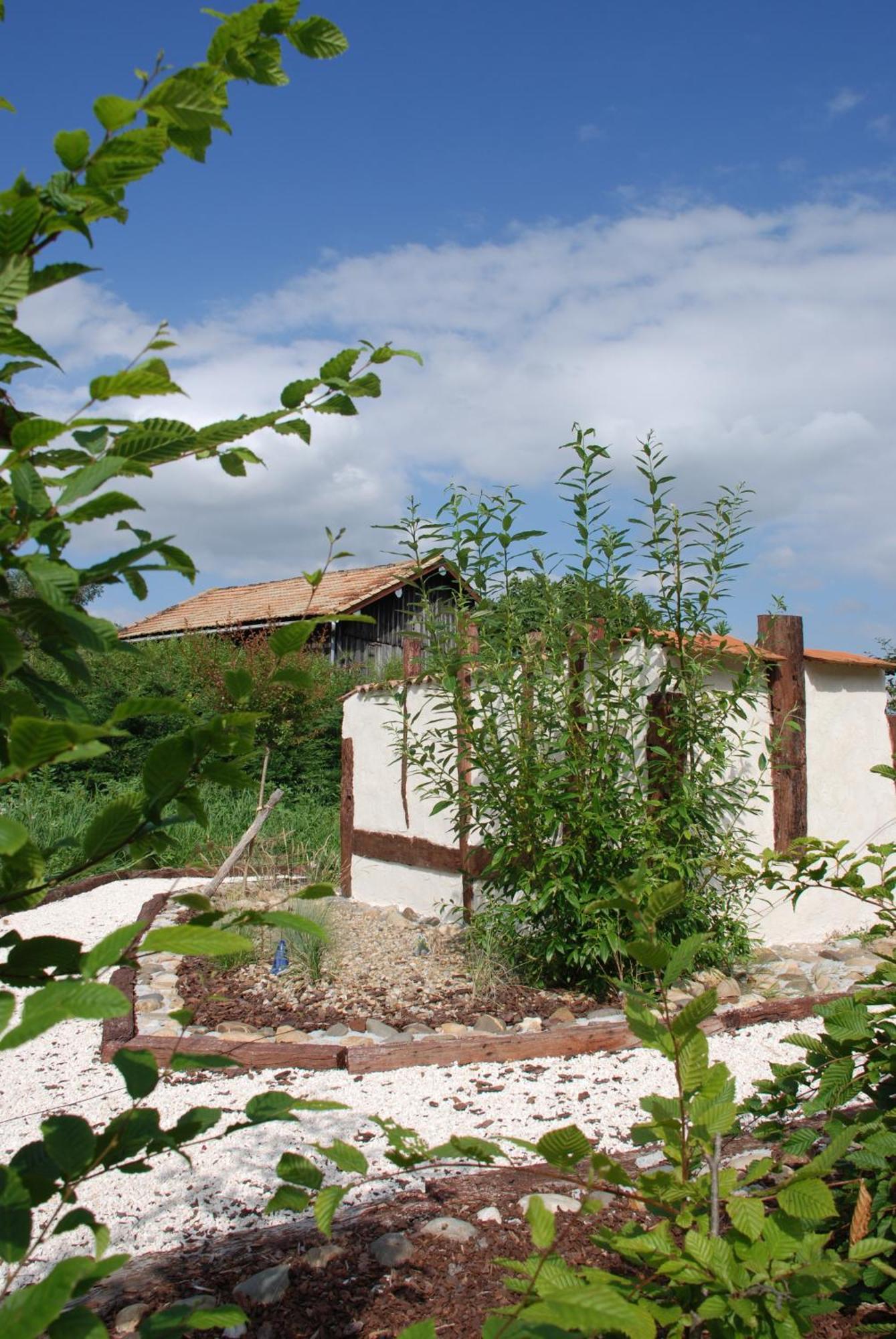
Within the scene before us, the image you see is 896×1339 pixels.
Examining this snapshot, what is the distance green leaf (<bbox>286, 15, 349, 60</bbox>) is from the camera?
1084 millimetres

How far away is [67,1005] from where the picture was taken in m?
0.75

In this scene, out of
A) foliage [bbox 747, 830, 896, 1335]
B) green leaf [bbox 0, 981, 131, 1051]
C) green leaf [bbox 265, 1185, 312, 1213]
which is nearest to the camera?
green leaf [bbox 0, 981, 131, 1051]

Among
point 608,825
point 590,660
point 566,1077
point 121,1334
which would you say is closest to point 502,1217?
point 121,1334

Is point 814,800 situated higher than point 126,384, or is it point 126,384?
point 126,384

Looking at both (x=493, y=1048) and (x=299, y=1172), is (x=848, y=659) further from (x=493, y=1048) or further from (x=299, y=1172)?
(x=299, y=1172)

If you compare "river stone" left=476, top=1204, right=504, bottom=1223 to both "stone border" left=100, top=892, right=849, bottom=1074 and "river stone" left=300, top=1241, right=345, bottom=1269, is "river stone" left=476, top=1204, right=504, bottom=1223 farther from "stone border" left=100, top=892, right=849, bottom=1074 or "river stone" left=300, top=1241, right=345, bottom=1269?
"stone border" left=100, top=892, right=849, bottom=1074

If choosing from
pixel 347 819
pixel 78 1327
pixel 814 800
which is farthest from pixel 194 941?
pixel 347 819

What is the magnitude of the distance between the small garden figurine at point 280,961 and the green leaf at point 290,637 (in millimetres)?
4598

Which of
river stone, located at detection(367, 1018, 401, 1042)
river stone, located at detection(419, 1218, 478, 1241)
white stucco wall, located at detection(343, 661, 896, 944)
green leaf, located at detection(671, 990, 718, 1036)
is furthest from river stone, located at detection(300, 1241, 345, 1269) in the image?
white stucco wall, located at detection(343, 661, 896, 944)

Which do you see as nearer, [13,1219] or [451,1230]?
[13,1219]

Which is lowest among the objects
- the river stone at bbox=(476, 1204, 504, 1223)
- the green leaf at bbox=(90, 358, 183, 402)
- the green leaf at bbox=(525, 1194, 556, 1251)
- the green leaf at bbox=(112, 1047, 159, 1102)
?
the river stone at bbox=(476, 1204, 504, 1223)

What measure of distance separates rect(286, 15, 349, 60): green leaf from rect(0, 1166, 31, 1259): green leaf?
1.16 m

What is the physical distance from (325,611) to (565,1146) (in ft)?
44.8

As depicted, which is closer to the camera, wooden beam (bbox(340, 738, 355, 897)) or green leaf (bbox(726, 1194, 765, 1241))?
green leaf (bbox(726, 1194, 765, 1241))
